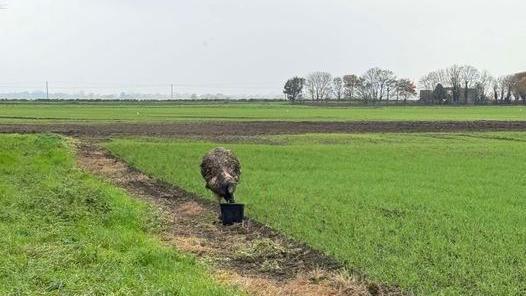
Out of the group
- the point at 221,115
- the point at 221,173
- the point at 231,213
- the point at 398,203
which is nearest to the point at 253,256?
the point at 231,213

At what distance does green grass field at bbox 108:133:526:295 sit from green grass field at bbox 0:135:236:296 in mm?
2818

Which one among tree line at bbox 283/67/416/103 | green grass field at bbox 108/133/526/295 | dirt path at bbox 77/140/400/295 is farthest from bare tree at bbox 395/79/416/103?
dirt path at bbox 77/140/400/295

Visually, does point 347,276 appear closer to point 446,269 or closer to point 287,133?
point 446,269

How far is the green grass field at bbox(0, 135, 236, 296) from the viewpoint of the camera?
26.3 ft

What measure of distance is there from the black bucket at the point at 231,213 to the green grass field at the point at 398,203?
2.10 ft

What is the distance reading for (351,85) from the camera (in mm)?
177250

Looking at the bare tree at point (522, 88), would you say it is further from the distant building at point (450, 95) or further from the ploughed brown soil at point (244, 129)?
the ploughed brown soil at point (244, 129)

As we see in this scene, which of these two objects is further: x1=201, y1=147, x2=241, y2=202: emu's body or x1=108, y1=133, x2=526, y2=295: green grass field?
x1=201, y1=147, x2=241, y2=202: emu's body

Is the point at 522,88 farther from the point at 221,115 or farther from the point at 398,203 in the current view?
the point at 398,203

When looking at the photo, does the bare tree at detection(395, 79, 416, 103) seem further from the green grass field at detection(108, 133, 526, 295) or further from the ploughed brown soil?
the green grass field at detection(108, 133, 526, 295)

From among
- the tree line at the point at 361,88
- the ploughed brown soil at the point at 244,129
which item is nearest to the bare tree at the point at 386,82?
the tree line at the point at 361,88

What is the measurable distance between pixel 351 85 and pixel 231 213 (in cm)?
16688

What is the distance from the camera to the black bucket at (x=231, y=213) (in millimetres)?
13578

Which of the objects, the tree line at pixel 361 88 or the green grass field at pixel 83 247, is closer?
the green grass field at pixel 83 247
